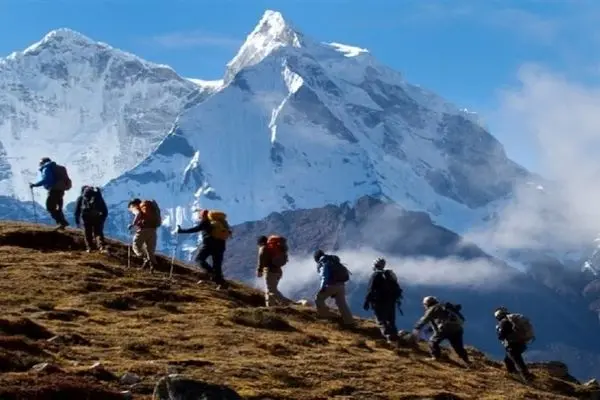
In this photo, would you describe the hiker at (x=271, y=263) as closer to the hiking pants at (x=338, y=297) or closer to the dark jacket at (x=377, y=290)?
the hiking pants at (x=338, y=297)

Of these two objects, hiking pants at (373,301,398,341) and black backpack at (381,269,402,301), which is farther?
black backpack at (381,269,402,301)

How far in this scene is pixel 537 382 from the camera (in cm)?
2997

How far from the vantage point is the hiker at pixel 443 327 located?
29325mm

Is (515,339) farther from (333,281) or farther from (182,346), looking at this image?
(182,346)

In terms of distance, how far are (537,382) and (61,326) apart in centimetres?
1313

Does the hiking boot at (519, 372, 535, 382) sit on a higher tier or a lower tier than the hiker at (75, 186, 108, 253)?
lower

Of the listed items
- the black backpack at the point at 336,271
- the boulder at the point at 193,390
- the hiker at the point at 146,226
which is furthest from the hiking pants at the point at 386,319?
the boulder at the point at 193,390

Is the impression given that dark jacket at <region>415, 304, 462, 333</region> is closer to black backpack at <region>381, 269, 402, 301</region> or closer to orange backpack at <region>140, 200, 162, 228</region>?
black backpack at <region>381, 269, 402, 301</region>

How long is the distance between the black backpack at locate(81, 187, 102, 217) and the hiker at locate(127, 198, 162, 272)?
1.06m

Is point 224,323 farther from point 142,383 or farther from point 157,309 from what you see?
point 142,383

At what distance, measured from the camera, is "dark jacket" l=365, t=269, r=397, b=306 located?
1205 inches

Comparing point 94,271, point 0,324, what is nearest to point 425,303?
point 94,271

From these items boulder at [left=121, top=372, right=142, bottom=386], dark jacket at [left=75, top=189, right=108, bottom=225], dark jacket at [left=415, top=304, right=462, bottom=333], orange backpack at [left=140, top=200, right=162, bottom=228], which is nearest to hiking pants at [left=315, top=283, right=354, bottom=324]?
dark jacket at [left=415, top=304, right=462, bottom=333]

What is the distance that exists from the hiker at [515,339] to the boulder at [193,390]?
568 inches
